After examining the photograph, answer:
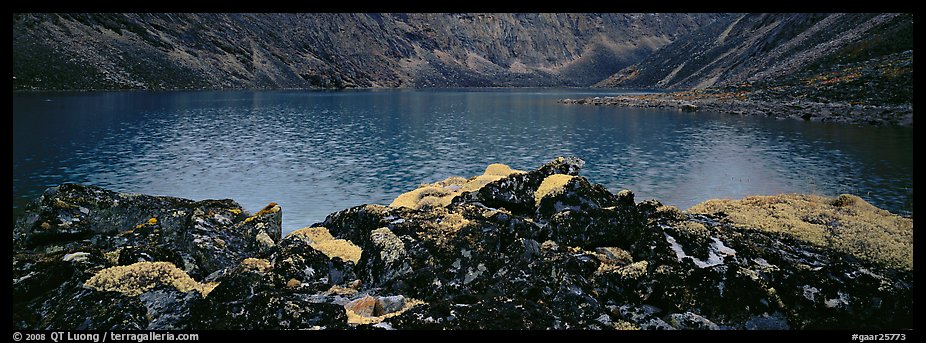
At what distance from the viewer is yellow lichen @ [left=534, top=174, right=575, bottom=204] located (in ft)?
50.3

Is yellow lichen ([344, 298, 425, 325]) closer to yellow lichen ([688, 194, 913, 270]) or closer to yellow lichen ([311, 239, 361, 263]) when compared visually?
yellow lichen ([311, 239, 361, 263])

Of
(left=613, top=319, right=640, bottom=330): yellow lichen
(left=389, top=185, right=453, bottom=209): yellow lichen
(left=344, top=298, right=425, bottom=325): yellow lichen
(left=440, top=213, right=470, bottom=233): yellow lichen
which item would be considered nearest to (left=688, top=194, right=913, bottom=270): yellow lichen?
(left=613, top=319, right=640, bottom=330): yellow lichen

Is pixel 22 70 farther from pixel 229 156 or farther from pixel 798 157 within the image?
pixel 798 157

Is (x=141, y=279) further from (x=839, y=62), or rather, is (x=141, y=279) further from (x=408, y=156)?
(x=839, y=62)

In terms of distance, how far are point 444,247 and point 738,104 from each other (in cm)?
9440

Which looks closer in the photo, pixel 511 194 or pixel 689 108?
pixel 511 194

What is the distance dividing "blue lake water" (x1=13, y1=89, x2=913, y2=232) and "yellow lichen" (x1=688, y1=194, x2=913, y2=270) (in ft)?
30.7

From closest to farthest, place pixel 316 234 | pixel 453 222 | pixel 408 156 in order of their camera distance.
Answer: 1. pixel 453 222
2. pixel 316 234
3. pixel 408 156

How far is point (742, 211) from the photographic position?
1559 cm

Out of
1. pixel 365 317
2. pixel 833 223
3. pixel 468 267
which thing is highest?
pixel 833 223

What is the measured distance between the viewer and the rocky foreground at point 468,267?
948 cm

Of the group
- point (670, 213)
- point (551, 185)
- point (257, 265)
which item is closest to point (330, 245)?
point (257, 265)

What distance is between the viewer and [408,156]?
4462 centimetres

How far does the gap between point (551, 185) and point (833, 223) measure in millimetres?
7284
